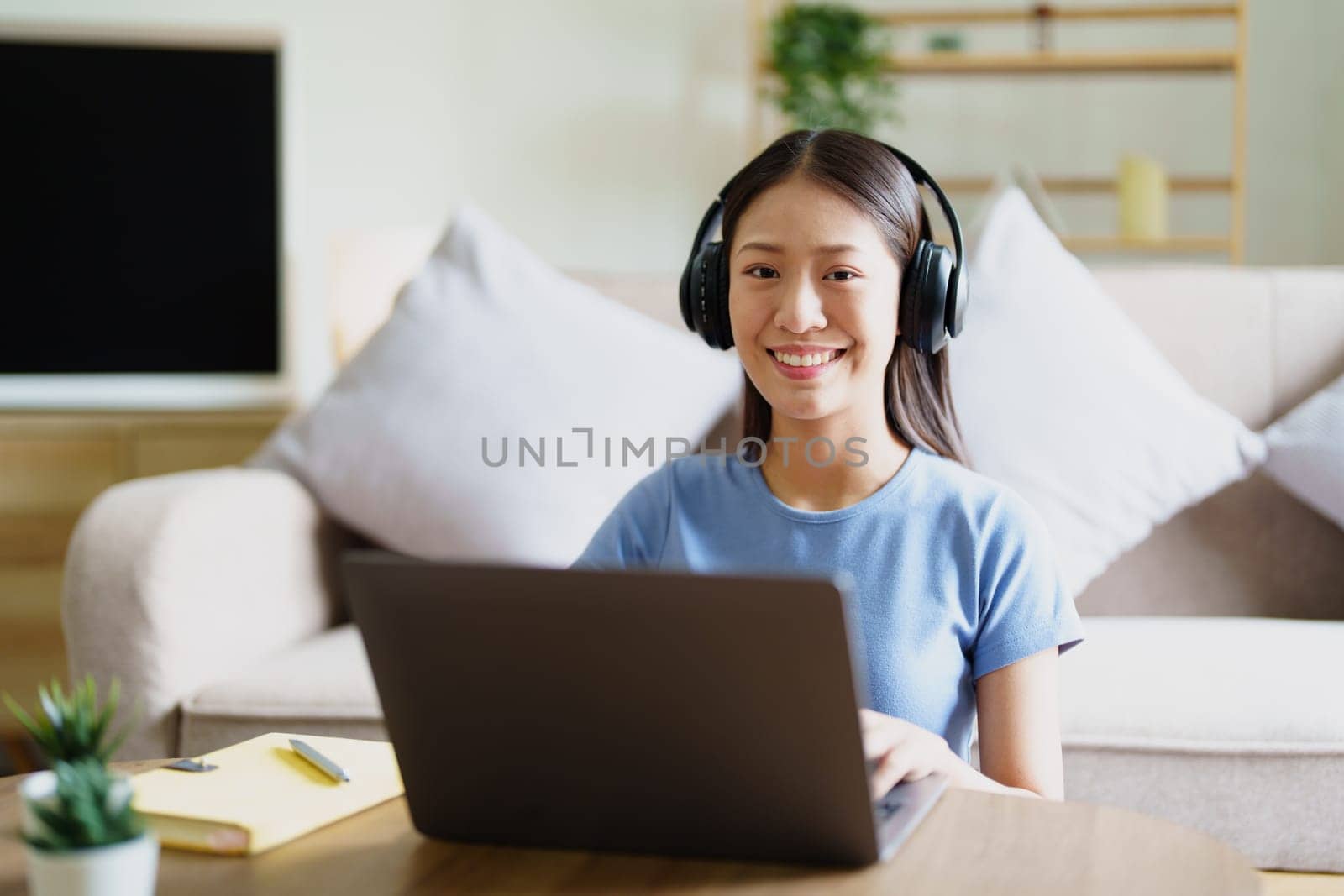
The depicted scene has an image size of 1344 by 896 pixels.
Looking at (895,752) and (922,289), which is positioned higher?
(922,289)

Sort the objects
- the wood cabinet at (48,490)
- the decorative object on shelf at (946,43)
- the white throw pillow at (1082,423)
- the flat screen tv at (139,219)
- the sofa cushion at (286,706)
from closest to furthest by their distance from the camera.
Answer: the sofa cushion at (286,706) → the white throw pillow at (1082,423) → the wood cabinet at (48,490) → the flat screen tv at (139,219) → the decorative object on shelf at (946,43)

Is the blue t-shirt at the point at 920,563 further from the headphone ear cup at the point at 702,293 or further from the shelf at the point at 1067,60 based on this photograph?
the shelf at the point at 1067,60

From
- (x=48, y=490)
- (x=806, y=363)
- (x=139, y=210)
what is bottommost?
(x=48, y=490)

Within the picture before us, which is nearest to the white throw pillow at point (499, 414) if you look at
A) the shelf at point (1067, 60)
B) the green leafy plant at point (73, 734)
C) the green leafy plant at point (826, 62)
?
the green leafy plant at point (73, 734)

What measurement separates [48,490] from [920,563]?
202cm

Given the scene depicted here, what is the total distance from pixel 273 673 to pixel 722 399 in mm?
699

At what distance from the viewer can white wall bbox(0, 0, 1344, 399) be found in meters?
3.60

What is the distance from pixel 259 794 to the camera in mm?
801

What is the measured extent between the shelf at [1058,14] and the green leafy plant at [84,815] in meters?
3.23

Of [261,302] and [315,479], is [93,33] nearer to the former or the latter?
[261,302]

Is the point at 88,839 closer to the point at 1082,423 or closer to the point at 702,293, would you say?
the point at 702,293

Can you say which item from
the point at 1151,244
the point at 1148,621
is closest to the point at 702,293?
the point at 1148,621

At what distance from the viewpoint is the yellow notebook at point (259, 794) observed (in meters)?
0.74

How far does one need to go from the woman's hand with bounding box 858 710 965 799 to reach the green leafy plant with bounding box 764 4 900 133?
267cm
